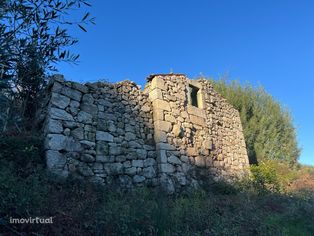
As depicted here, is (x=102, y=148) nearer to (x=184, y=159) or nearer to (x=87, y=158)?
(x=87, y=158)

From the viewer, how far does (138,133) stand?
9.40 meters

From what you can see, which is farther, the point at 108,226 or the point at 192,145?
the point at 192,145

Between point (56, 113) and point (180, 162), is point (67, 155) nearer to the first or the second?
point (56, 113)

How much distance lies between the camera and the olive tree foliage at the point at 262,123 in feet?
51.8

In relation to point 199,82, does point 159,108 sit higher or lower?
lower

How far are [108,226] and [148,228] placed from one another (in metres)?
0.67

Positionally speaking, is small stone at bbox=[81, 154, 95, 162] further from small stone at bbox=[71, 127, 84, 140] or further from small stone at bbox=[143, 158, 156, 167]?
small stone at bbox=[143, 158, 156, 167]

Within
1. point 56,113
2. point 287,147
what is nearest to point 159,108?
point 56,113

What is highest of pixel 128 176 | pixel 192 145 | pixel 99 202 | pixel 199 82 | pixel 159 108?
pixel 199 82

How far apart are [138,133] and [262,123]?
29.4 ft

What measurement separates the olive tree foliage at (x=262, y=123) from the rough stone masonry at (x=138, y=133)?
3.46 m

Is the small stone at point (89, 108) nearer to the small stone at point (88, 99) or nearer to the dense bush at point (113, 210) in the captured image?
the small stone at point (88, 99)

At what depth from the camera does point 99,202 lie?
687 centimetres

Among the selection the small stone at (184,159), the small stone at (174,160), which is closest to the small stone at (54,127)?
Answer: the small stone at (174,160)
